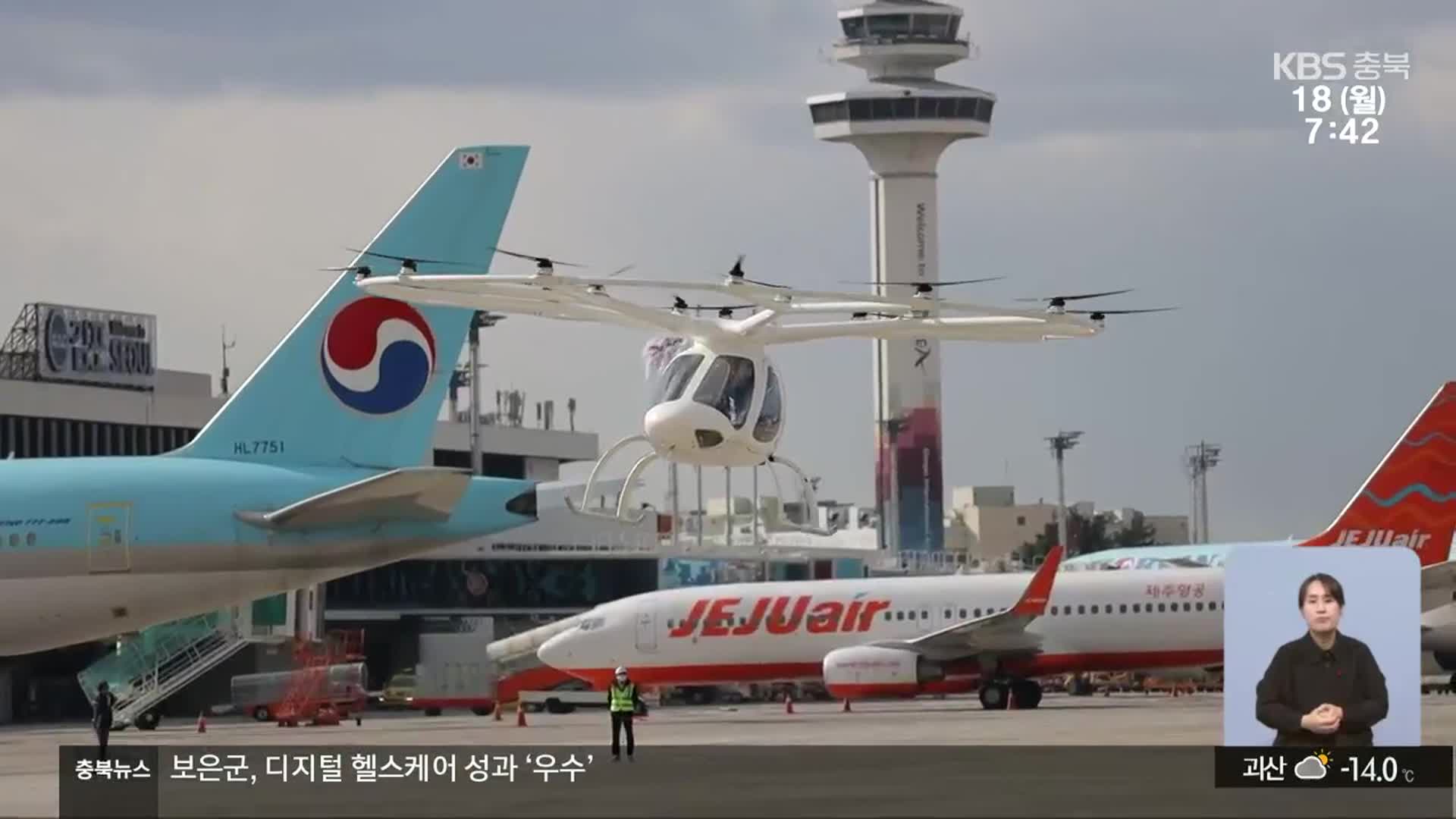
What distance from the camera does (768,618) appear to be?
2402 inches

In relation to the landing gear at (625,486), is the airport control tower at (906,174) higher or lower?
higher

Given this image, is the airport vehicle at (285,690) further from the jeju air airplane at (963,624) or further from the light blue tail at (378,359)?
the light blue tail at (378,359)

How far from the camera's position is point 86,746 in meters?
42.1

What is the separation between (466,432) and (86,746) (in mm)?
54444

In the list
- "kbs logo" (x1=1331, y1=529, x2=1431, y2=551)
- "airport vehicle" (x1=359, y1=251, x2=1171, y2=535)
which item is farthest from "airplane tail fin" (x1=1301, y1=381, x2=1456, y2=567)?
"airport vehicle" (x1=359, y1=251, x2=1171, y2=535)

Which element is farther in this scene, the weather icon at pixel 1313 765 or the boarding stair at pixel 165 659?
the boarding stair at pixel 165 659

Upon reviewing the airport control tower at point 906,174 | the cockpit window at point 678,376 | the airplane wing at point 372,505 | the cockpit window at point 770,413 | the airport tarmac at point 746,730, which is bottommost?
the airport tarmac at point 746,730

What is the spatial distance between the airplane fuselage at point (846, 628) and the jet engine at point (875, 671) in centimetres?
100

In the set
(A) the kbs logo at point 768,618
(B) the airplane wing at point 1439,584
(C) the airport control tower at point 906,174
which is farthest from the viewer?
(C) the airport control tower at point 906,174

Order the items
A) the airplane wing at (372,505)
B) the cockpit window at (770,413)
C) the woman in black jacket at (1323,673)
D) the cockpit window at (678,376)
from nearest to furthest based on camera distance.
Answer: the woman in black jacket at (1323,673) → the airplane wing at (372,505) → the cockpit window at (678,376) → the cockpit window at (770,413)

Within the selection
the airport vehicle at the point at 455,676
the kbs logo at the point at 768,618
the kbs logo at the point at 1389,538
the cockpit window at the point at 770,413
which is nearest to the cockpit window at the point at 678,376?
the cockpit window at the point at 770,413

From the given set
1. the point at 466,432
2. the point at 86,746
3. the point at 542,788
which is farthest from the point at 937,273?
the point at 542,788

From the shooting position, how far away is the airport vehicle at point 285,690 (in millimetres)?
60688

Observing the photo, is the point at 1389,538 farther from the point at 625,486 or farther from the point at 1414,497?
the point at 625,486
